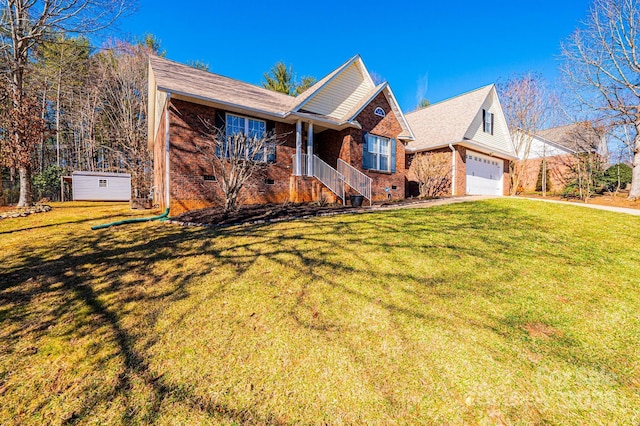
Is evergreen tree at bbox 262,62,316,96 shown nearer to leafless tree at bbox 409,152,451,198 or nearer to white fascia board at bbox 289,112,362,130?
white fascia board at bbox 289,112,362,130

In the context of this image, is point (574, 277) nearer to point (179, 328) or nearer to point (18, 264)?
point (179, 328)

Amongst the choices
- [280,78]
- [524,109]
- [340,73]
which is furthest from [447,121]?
[280,78]

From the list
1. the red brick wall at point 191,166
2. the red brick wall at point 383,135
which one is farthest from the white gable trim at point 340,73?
the red brick wall at point 191,166

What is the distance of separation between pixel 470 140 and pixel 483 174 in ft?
9.94

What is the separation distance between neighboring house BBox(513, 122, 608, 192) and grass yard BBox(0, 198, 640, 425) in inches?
779

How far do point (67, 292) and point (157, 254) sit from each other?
136 cm

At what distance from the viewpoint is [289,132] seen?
11516mm

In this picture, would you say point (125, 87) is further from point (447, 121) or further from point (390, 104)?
point (447, 121)

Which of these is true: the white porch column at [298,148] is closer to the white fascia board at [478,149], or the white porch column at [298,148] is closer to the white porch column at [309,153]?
the white porch column at [309,153]

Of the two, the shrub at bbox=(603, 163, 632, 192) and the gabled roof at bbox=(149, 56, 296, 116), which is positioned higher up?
Result: the gabled roof at bbox=(149, 56, 296, 116)

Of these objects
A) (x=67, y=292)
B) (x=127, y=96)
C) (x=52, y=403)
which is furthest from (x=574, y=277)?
(x=127, y=96)

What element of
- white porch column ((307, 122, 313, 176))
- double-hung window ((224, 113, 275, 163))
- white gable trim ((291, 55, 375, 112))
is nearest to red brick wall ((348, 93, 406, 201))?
white gable trim ((291, 55, 375, 112))

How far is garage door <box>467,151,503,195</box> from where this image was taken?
1617 cm

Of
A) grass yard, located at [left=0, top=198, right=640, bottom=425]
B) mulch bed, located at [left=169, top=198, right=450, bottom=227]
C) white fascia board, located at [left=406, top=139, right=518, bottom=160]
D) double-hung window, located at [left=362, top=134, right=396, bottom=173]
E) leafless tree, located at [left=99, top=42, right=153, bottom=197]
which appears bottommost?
grass yard, located at [left=0, top=198, right=640, bottom=425]
